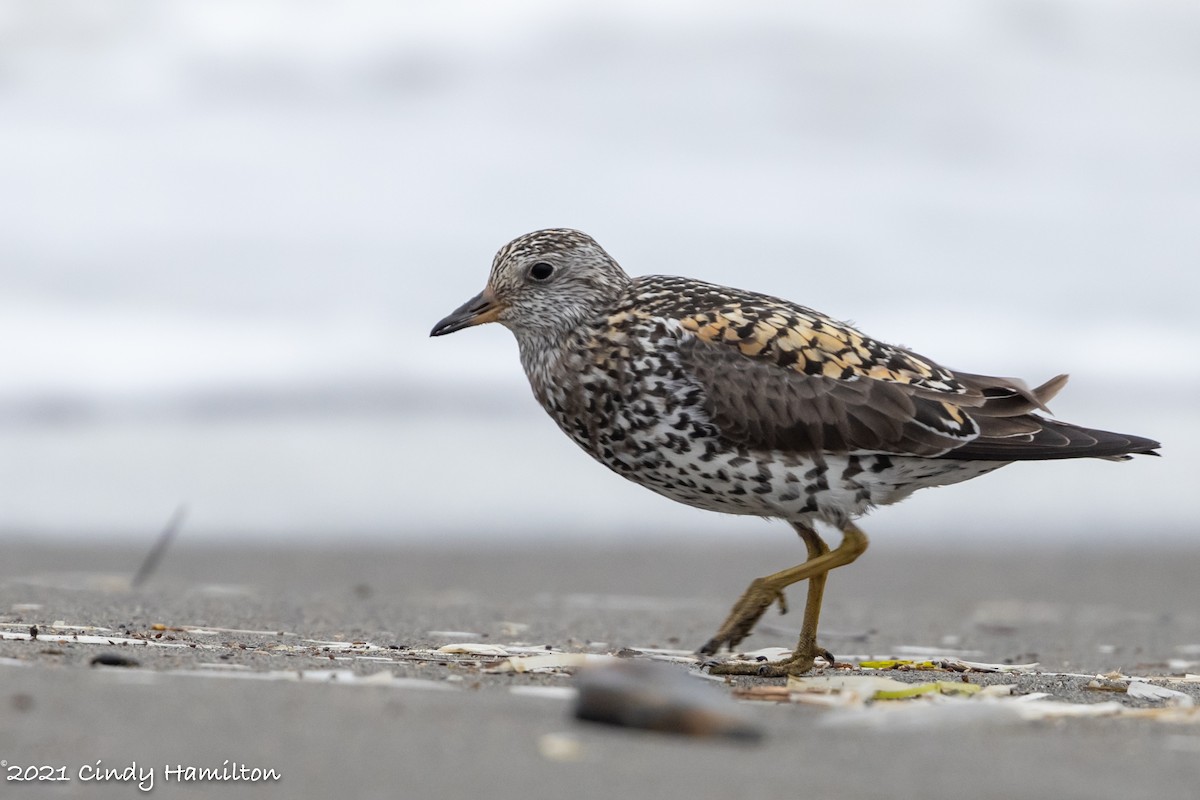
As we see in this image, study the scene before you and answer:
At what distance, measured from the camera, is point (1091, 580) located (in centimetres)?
1329

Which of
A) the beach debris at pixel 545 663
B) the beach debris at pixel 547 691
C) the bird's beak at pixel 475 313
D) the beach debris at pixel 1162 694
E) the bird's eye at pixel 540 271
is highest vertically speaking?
the bird's eye at pixel 540 271

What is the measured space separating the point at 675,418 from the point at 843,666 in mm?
1320

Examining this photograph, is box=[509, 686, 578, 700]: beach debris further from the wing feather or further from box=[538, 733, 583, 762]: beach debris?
the wing feather

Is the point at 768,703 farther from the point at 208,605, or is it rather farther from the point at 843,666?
the point at 208,605

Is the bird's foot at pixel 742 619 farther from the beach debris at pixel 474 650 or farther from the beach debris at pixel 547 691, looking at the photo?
the beach debris at pixel 547 691

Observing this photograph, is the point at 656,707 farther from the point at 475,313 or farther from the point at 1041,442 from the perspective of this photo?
the point at 475,313

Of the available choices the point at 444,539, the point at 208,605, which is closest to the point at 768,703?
the point at 208,605

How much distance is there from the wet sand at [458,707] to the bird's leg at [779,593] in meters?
0.25

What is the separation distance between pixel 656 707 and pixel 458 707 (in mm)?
703

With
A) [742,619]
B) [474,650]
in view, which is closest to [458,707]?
[474,650]

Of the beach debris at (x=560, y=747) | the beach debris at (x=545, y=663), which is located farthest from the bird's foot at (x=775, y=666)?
the beach debris at (x=560, y=747)

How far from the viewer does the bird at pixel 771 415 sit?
637 cm

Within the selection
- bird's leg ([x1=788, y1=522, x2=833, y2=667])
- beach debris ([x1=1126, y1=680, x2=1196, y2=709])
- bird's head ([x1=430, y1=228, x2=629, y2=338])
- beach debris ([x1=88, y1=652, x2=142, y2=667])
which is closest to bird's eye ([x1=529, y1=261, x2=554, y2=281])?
Answer: bird's head ([x1=430, y1=228, x2=629, y2=338])

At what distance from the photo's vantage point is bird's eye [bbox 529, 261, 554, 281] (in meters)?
7.39
